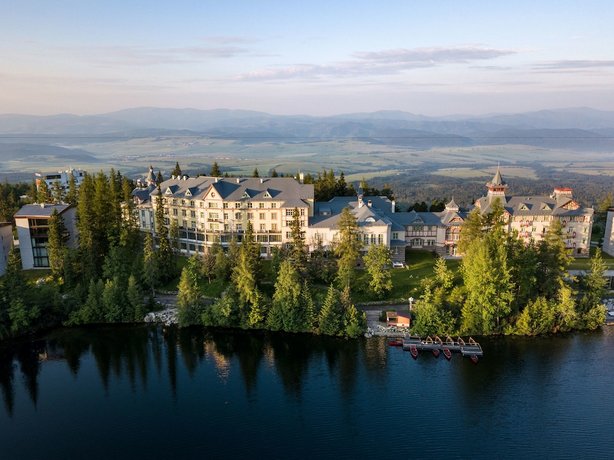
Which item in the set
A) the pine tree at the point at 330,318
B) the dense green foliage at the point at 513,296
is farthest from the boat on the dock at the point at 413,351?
the pine tree at the point at 330,318

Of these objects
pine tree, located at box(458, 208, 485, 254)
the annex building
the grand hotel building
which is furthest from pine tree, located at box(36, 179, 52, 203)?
pine tree, located at box(458, 208, 485, 254)

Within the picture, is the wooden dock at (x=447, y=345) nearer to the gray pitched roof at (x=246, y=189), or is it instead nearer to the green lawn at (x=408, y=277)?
the green lawn at (x=408, y=277)

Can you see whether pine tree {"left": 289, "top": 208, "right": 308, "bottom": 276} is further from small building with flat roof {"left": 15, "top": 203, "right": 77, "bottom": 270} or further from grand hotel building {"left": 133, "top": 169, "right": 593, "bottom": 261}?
small building with flat roof {"left": 15, "top": 203, "right": 77, "bottom": 270}

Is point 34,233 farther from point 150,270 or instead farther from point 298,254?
point 298,254

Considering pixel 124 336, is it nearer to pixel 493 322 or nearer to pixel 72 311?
Answer: pixel 72 311

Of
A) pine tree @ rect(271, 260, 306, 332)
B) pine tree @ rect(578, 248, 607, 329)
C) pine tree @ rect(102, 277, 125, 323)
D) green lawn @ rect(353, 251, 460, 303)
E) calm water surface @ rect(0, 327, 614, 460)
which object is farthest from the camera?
green lawn @ rect(353, 251, 460, 303)

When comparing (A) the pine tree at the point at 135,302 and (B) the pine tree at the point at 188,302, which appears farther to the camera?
(A) the pine tree at the point at 135,302
